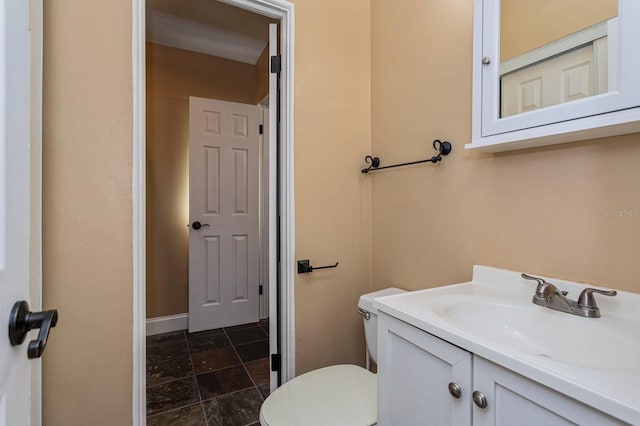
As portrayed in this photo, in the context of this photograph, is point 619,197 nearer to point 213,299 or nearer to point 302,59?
point 302,59

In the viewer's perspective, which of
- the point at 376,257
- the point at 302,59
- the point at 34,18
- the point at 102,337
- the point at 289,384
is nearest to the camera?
the point at 34,18

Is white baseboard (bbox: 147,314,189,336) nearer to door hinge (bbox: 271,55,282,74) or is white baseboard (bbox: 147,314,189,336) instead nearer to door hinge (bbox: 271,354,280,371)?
door hinge (bbox: 271,354,280,371)

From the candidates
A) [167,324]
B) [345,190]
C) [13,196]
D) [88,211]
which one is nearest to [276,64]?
[345,190]

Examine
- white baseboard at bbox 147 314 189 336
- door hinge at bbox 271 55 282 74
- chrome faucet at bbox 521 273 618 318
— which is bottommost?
white baseboard at bbox 147 314 189 336

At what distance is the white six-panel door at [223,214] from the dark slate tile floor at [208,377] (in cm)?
23

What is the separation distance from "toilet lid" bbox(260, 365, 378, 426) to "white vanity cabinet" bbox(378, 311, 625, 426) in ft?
0.68

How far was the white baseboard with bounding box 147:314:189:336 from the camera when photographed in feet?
8.65

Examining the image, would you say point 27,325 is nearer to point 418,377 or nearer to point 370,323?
point 418,377

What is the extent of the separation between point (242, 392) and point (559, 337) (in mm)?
1725

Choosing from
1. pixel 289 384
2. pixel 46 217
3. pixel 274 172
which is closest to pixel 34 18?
pixel 46 217

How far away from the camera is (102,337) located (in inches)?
44.8

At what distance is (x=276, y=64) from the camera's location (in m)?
1.57

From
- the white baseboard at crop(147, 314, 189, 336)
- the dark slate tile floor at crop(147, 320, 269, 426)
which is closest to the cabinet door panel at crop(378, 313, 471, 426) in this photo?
the dark slate tile floor at crop(147, 320, 269, 426)

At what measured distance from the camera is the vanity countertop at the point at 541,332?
50cm
